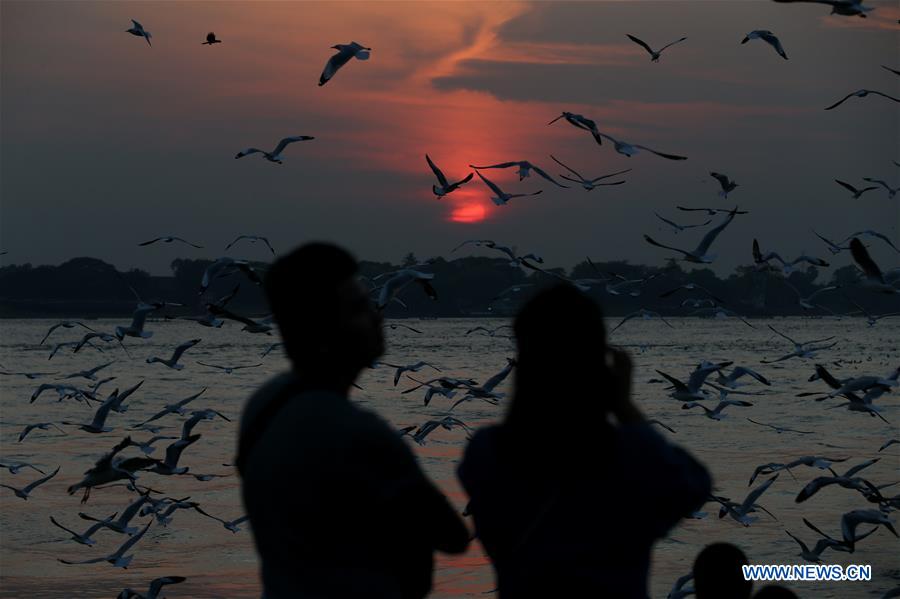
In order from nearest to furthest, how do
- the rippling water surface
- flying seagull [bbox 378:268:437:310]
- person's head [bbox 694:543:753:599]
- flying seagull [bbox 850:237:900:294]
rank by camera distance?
person's head [bbox 694:543:753:599], flying seagull [bbox 850:237:900:294], flying seagull [bbox 378:268:437:310], the rippling water surface

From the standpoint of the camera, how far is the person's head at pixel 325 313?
2.81 m

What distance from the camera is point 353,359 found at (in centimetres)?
282

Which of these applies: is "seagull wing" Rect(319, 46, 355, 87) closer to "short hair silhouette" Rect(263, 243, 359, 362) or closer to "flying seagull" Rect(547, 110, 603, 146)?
"flying seagull" Rect(547, 110, 603, 146)

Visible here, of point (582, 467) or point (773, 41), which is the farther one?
point (773, 41)

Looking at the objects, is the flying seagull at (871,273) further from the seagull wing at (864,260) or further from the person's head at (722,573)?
the person's head at (722,573)

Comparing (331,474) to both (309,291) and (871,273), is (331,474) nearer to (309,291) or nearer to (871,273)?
(309,291)

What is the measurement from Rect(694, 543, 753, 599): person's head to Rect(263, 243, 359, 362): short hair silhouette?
1.75 m

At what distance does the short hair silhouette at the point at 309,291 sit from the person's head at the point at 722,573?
1.75 m

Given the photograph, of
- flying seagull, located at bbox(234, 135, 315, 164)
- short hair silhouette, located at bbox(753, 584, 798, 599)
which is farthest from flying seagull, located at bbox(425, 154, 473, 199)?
short hair silhouette, located at bbox(753, 584, 798, 599)

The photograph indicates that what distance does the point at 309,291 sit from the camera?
284cm

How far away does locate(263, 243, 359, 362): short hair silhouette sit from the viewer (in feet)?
9.29

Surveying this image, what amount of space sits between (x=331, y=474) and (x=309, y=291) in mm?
435

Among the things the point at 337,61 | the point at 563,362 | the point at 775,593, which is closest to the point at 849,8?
the point at 337,61

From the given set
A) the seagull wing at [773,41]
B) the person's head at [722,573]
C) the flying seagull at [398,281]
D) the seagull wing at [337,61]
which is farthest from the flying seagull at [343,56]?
the person's head at [722,573]
